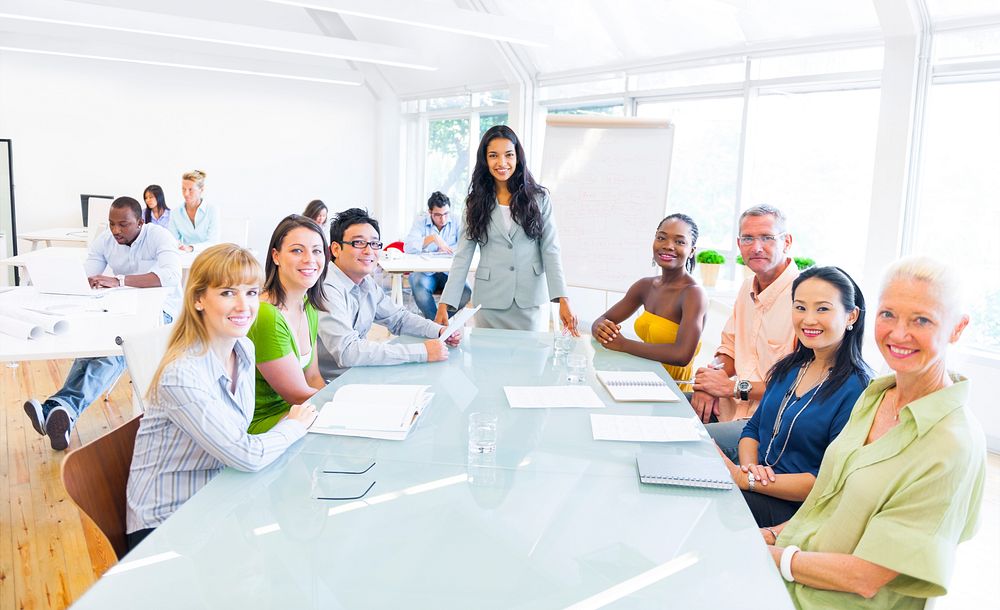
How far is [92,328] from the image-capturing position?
308cm

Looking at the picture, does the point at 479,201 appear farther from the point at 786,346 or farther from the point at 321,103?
the point at 321,103

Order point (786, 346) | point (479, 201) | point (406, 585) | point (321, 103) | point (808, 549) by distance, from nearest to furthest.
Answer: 1. point (406, 585)
2. point (808, 549)
3. point (786, 346)
4. point (479, 201)
5. point (321, 103)

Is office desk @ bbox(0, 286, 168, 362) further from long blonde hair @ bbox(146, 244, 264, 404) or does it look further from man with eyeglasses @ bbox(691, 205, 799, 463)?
man with eyeglasses @ bbox(691, 205, 799, 463)

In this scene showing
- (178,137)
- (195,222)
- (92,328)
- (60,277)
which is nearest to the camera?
(92,328)

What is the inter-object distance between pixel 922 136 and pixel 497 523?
13.0 feet

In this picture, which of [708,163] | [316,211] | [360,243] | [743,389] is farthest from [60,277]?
[708,163]

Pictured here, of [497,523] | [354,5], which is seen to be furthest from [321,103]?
[497,523]

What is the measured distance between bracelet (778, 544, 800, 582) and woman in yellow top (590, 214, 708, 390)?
1366 mm

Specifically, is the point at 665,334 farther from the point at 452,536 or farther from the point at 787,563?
the point at 452,536

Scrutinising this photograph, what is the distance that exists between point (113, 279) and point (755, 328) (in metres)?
3.46

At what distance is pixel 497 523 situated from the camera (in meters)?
1.38

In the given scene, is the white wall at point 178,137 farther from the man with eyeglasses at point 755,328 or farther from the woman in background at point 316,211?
the man with eyeglasses at point 755,328

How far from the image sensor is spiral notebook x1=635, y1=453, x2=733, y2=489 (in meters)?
1.58

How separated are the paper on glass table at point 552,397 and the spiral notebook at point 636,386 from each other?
0.26 feet
